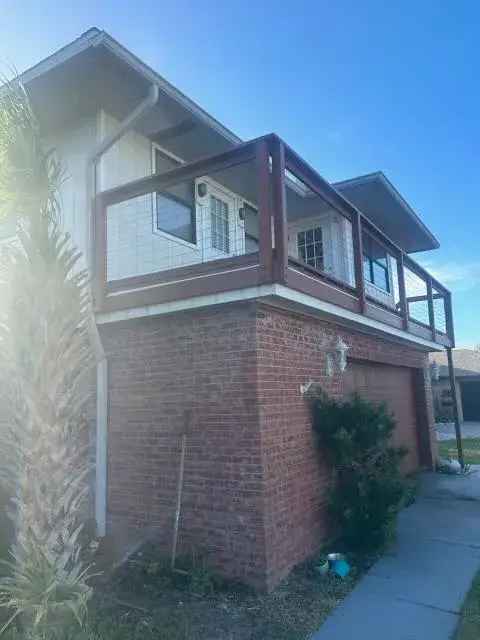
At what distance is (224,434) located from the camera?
5.07 metres

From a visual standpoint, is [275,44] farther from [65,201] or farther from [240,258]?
[240,258]

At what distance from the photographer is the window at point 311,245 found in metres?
11.2

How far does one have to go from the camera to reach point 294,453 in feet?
18.1

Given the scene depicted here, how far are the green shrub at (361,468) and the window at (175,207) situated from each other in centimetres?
355

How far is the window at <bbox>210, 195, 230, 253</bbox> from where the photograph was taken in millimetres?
8844

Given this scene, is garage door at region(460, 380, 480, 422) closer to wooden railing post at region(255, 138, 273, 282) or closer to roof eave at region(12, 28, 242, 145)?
roof eave at region(12, 28, 242, 145)

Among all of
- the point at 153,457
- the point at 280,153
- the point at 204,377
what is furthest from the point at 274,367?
the point at 280,153

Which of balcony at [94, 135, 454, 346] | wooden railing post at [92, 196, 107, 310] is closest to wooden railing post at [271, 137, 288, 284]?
balcony at [94, 135, 454, 346]

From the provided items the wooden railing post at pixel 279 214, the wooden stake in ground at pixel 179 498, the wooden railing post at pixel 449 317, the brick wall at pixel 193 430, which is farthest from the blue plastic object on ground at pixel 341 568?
the wooden railing post at pixel 449 317

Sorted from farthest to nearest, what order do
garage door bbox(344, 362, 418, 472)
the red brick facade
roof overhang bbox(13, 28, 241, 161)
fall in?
garage door bbox(344, 362, 418, 472) < roof overhang bbox(13, 28, 241, 161) < the red brick facade

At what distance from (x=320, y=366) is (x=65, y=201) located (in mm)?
4154

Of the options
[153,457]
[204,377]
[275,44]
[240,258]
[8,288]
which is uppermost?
[275,44]

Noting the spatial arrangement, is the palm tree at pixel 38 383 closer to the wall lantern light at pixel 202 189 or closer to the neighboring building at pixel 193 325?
the neighboring building at pixel 193 325

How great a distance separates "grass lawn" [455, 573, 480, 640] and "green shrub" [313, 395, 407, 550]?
43.7 inches
